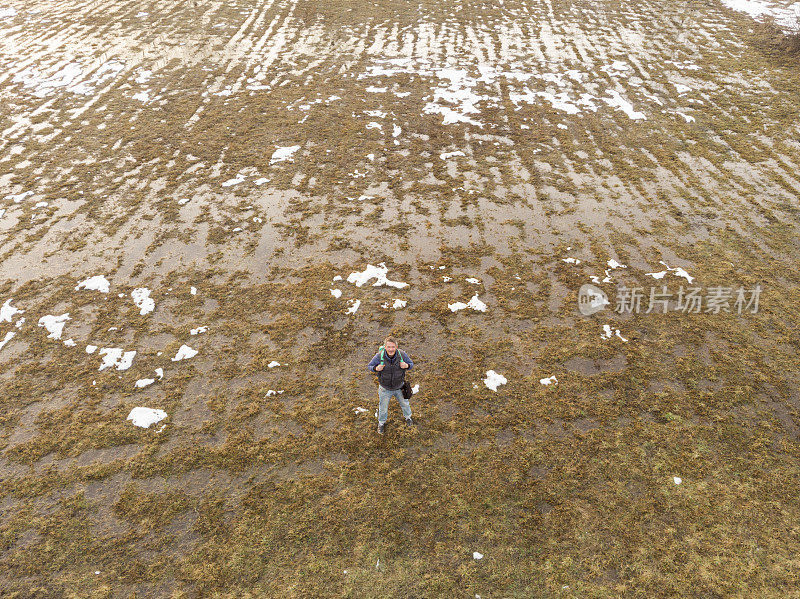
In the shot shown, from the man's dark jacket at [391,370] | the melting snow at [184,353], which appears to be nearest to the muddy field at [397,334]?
the melting snow at [184,353]

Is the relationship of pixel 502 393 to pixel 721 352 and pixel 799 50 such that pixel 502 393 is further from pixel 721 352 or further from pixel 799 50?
pixel 799 50

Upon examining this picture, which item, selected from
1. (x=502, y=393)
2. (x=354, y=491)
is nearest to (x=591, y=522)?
(x=502, y=393)

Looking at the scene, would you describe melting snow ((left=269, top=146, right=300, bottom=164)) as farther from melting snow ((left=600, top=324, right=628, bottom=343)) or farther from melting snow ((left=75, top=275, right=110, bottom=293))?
melting snow ((left=600, top=324, right=628, bottom=343))

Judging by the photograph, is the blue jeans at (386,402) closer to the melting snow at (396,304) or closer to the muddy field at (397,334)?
the muddy field at (397,334)

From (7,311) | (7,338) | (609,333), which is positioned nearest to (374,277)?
(609,333)

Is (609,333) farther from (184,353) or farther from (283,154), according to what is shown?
(283,154)

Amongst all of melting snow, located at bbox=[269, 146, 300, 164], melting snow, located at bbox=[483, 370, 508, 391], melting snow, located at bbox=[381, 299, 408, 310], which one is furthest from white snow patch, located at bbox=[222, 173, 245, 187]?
melting snow, located at bbox=[483, 370, 508, 391]
